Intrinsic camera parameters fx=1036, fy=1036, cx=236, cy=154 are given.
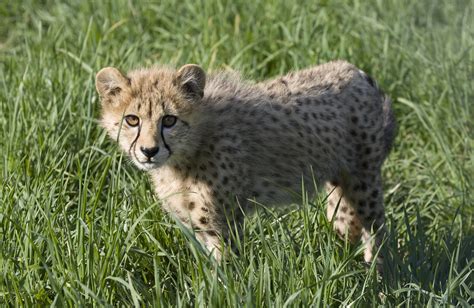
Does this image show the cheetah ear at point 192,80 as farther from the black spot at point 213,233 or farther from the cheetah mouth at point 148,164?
the black spot at point 213,233

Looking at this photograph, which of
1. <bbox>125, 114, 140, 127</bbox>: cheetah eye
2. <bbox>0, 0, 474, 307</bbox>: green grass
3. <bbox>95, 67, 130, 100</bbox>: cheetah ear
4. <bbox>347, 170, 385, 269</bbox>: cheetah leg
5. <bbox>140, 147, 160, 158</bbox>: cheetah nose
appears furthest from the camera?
<bbox>347, 170, 385, 269</bbox>: cheetah leg

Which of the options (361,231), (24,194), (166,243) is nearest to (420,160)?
(361,231)

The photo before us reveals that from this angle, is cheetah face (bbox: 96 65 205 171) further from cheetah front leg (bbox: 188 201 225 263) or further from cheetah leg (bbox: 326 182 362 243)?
cheetah leg (bbox: 326 182 362 243)

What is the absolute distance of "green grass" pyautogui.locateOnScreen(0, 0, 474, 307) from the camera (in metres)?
4.03

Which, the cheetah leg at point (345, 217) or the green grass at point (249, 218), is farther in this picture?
the cheetah leg at point (345, 217)

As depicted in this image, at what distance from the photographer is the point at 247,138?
480cm

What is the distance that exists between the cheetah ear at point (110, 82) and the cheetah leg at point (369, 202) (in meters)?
1.34

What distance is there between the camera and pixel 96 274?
4.01 metres

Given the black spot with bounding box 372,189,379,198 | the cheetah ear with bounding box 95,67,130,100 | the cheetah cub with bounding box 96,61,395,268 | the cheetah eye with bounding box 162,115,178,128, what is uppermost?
the cheetah ear with bounding box 95,67,130,100

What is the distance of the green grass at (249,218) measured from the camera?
403cm

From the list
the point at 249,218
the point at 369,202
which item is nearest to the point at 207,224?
the point at 249,218

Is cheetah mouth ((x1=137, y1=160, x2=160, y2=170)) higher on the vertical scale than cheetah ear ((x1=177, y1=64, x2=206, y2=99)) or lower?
lower

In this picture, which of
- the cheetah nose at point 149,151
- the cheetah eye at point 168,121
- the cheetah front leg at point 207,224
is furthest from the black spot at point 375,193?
the cheetah nose at point 149,151

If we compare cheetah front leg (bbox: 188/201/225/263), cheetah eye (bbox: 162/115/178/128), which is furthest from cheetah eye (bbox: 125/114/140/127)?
cheetah front leg (bbox: 188/201/225/263)
